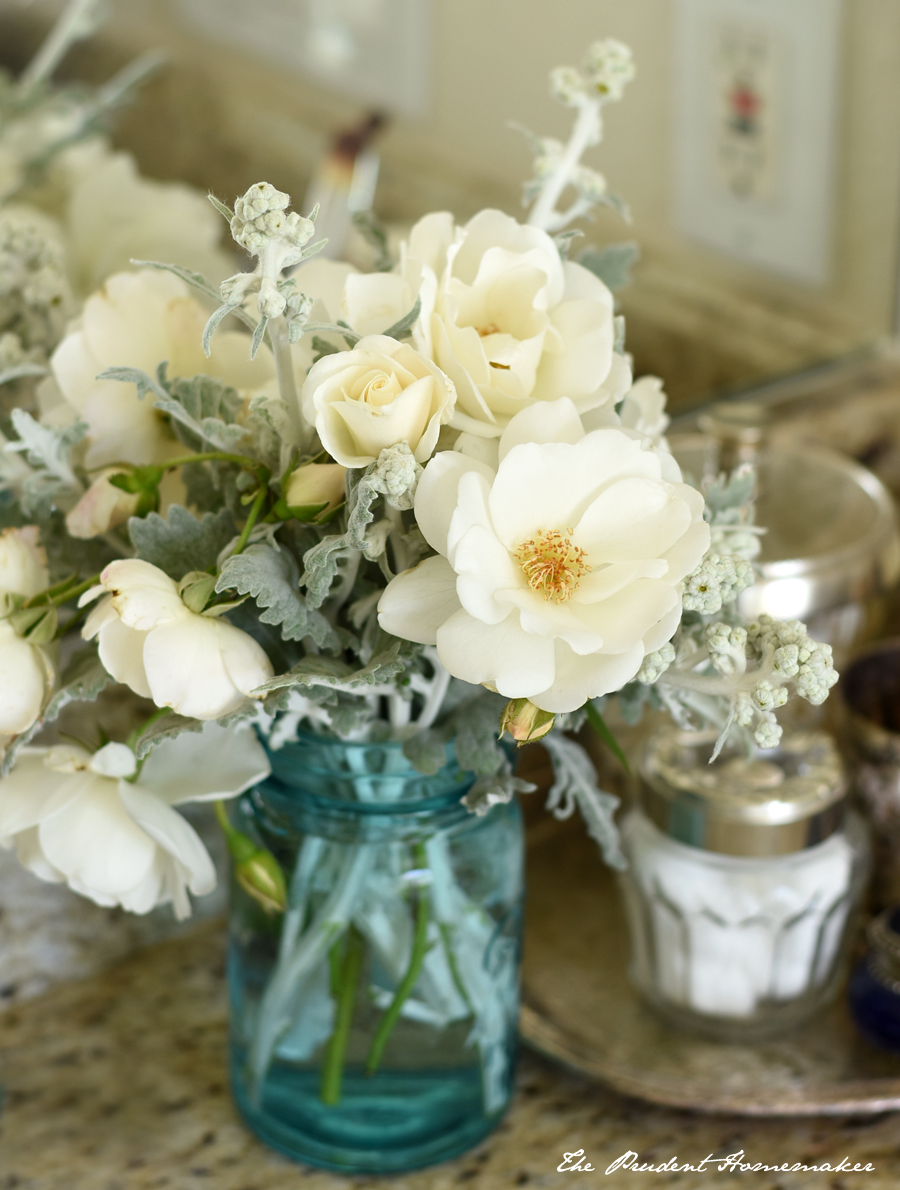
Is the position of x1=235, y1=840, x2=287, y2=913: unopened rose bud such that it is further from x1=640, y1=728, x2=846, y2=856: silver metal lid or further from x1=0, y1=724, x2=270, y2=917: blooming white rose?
x1=640, y1=728, x2=846, y2=856: silver metal lid

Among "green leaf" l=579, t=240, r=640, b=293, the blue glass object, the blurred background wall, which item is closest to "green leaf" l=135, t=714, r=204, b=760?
"green leaf" l=579, t=240, r=640, b=293

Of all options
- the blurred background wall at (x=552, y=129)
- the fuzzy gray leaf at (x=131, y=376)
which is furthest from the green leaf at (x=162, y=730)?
the blurred background wall at (x=552, y=129)

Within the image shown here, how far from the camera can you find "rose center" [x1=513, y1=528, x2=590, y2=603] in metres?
0.36

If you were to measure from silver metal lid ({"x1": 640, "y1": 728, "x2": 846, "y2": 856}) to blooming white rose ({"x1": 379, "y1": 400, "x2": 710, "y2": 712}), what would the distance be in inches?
8.7

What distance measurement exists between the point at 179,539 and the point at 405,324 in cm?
10

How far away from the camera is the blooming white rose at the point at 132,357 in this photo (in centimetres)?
44

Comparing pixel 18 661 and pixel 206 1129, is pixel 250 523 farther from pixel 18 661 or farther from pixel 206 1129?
pixel 206 1129

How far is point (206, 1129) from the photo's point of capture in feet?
1.86

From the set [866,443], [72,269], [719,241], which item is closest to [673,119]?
[719,241]

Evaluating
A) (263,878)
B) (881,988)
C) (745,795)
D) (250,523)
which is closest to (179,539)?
(250,523)

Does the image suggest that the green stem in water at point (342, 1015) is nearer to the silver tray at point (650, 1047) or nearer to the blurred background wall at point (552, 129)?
the silver tray at point (650, 1047)

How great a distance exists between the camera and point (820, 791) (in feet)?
1.83

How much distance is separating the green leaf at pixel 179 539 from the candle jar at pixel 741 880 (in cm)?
25

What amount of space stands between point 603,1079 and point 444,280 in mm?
369
